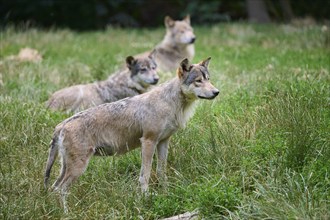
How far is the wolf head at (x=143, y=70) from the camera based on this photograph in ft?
31.4

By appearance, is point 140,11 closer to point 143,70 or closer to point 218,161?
point 143,70

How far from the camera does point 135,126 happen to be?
6.65 metres

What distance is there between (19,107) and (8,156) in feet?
5.36

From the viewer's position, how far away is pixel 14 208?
5.65 meters

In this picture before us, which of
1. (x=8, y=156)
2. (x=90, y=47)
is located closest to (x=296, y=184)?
(x=8, y=156)

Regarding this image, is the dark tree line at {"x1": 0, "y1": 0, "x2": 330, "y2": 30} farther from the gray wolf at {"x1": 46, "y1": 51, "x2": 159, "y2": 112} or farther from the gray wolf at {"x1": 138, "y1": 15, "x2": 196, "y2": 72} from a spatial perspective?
the gray wolf at {"x1": 46, "y1": 51, "x2": 159, "y2": 112}

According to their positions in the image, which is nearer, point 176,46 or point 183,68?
point 183,68

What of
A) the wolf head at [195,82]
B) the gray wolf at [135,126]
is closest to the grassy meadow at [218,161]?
the gray wolf at [135,126]

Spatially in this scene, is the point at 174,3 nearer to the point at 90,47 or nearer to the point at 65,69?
the point at 90,47

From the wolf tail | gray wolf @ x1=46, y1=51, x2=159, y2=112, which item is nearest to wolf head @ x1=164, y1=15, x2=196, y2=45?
gray wolf @ x1=46, y1=51, x2=159, y2=112

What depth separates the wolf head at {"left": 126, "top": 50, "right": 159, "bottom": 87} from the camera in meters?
9.57

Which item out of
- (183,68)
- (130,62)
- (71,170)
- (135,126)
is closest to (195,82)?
(183,68)

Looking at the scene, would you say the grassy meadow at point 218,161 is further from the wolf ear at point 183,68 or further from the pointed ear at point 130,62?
the pointed ear at point 130,62

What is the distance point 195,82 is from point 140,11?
1946 cm
